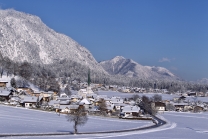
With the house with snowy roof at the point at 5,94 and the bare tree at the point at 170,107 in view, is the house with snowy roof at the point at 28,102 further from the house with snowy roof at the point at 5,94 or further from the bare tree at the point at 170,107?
the bare tree at the point at 170,107

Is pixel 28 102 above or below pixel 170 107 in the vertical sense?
above

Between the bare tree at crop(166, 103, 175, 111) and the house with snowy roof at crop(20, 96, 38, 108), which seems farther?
the bare tree at crop(166, 103, 175, 111)

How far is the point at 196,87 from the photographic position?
196m

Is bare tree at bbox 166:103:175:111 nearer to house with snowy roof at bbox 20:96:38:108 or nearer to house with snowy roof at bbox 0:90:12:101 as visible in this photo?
house with snowy roof at bbox 20:96:38:108

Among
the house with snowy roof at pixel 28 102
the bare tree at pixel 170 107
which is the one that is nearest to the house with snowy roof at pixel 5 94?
the house with snowy roof at pixel 28 102

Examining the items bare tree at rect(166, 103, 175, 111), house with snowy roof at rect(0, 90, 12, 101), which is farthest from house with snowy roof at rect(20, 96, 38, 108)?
bare tree at rect(166, 103, 175, 111)

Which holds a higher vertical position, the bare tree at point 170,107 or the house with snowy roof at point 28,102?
the house with snowy roof at point 28,102

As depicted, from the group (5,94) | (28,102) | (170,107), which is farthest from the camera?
(170,107)

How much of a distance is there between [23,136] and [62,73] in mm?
169954

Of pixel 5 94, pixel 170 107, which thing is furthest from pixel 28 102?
pixel 170 107

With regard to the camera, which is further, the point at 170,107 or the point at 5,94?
the point at 170,107

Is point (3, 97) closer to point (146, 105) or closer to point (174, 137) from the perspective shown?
point (146, 105)

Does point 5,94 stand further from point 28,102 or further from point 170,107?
point 170,107

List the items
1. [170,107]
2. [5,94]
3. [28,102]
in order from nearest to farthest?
[28,102], [5,94], [170,107]
